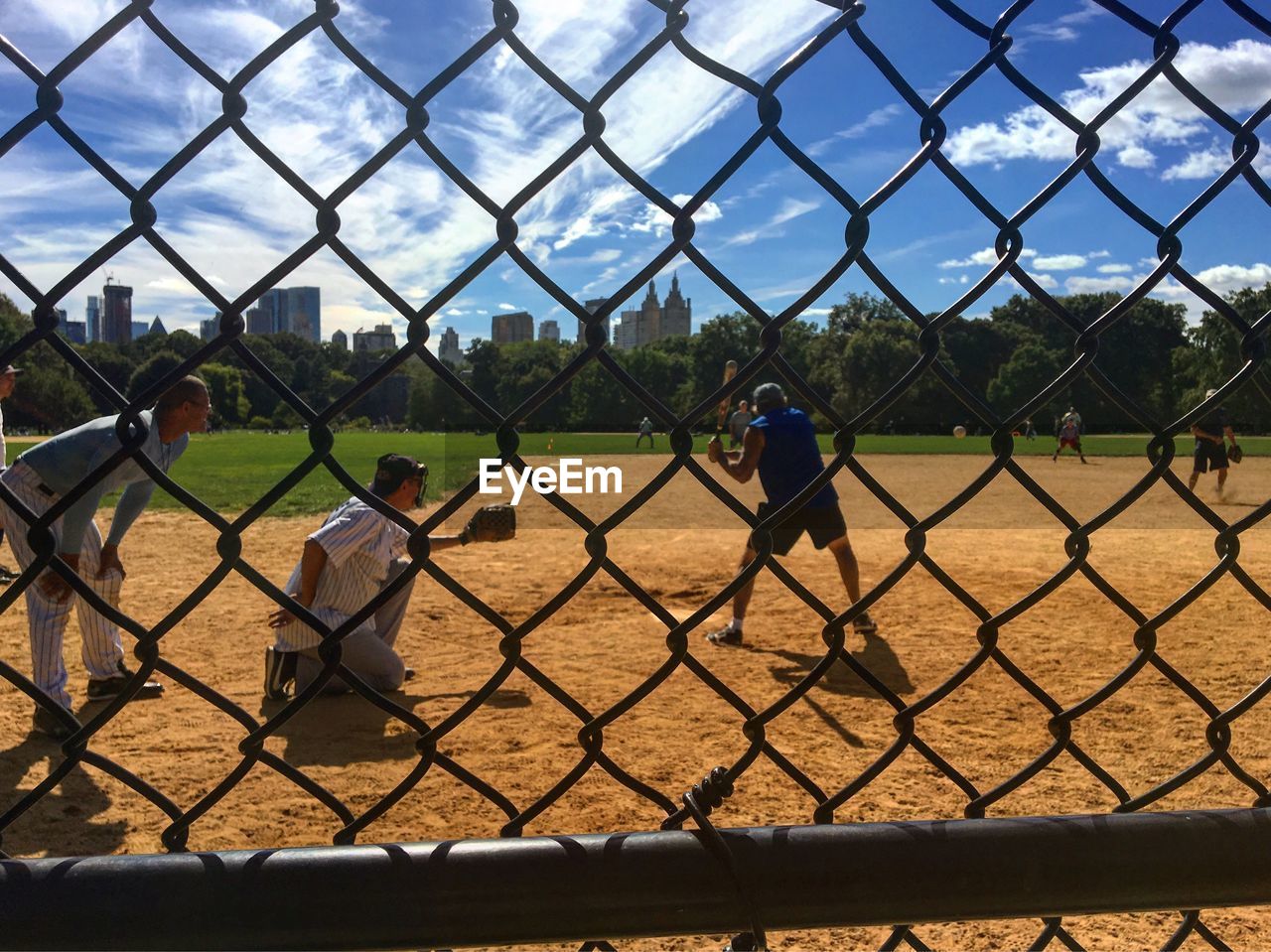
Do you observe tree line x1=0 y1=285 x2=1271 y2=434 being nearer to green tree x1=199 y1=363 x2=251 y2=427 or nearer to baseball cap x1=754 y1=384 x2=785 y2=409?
green tree x1=199 y1=363 x2=251 y2=427

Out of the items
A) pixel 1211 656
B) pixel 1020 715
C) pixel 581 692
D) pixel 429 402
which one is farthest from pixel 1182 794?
pixel 429 402

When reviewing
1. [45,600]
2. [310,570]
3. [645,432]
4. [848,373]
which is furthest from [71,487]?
[848,373]

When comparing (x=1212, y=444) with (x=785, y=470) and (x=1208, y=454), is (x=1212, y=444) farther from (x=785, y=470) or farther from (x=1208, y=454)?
(x=785, y=470)

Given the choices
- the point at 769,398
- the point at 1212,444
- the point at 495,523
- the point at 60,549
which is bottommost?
the point at 60,549

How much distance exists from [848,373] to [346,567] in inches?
2080

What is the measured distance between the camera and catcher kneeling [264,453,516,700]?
530 cm

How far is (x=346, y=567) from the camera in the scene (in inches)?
218

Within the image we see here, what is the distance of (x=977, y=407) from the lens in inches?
55.2

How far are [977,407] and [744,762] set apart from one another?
1.99 ft

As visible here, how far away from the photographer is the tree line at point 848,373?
11641 mm

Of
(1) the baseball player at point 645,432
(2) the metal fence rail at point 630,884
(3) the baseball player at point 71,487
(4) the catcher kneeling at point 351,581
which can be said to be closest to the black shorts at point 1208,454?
(4) the catcher kneeling at point 351,581

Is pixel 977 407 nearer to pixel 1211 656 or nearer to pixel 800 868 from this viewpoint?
pixel 800 868

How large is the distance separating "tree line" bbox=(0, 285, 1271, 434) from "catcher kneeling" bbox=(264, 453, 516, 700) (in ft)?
2.86

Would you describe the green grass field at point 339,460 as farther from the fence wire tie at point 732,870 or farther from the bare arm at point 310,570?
the fence wire tie at point 732,870
